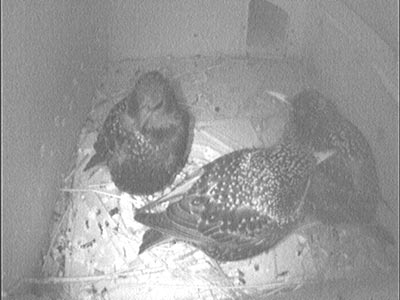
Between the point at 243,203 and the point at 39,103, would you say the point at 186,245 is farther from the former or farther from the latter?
the point at 39,103

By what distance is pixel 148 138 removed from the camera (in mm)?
710

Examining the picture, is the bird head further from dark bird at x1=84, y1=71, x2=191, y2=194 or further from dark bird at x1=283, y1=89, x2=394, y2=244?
dark bird at x1=283, y1=89, x2=394, y2=244

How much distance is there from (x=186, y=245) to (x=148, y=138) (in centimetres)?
10

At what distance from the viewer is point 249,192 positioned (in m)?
0.68

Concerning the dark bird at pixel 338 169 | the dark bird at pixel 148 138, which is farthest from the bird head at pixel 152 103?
the dark bird at pixel 338 169

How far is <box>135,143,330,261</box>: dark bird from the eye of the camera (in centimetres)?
68

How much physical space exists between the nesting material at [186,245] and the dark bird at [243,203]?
0.5 inches

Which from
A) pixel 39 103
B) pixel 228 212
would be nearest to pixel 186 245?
pixel 228 212

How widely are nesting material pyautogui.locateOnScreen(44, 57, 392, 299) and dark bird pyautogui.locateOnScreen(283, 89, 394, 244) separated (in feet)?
0.05

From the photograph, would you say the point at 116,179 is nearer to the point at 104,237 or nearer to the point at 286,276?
the point at 104,237

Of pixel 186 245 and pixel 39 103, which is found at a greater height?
pixel 39 103

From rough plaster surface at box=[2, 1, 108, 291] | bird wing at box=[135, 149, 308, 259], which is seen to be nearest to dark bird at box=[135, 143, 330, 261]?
bird wing at box=[135, 149, 308, 259]

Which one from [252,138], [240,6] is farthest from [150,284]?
[240,6]

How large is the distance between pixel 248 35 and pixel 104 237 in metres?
0.23
